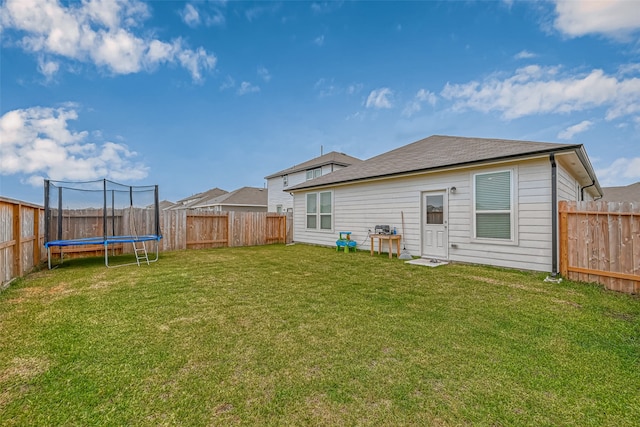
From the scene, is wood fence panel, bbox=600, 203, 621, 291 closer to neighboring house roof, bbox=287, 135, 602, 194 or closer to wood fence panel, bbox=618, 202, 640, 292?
wood fence panel, bbox=618, 202, 640, 292

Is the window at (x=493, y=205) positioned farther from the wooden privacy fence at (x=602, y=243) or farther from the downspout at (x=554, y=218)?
the wooden privacy fence at (x=602, y=243)

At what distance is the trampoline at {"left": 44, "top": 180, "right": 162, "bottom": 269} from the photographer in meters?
7.24

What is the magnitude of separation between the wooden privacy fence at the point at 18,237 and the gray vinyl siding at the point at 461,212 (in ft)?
26.7

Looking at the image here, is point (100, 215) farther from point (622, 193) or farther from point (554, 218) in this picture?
point (622, 193)

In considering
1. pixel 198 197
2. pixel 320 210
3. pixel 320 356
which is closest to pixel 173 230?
pixel 320 210

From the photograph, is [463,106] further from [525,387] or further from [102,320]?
[102,320]

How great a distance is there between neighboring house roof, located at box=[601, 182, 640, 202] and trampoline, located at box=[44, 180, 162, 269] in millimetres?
28481

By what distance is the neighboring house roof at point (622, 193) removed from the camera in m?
20.1

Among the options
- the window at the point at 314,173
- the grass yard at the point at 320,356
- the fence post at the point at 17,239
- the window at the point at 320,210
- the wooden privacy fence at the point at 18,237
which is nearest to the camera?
the grass yard at the point at 320,356

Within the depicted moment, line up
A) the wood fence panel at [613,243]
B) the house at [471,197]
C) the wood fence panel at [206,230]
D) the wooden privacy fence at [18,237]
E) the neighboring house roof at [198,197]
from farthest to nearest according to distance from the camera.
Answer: the neighboring house roof at [198,197] < the wood fence panel at [206,230] < the house at [471,197] < the wooden privacy fence at [18,237] < the wood fence panel at [613,243]

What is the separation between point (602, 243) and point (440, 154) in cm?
416

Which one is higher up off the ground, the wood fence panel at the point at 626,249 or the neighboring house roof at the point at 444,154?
the neighboring house roof at the point at 444,154

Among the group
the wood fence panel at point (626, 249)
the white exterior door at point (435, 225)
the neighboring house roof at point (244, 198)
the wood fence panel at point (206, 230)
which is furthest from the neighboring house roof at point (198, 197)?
the wood fence panel at point (626, 249)

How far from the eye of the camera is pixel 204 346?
2506 millimetres
